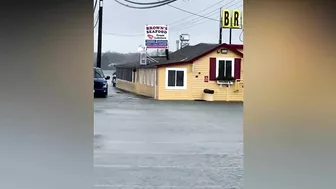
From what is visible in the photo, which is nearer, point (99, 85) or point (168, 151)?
point (168, 151)

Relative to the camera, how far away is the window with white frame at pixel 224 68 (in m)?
24.8

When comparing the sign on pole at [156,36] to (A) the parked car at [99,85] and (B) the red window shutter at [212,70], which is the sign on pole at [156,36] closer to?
(B) the red window shutter at [212,70]

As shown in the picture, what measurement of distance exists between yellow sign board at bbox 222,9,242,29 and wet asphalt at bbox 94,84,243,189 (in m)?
14.3

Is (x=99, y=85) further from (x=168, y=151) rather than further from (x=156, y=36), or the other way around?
(x=168, y=151)

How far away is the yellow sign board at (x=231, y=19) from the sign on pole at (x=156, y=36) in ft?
12.0

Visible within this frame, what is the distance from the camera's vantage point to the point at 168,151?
30.1 feet

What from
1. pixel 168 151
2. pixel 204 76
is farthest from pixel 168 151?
pixel 204 76

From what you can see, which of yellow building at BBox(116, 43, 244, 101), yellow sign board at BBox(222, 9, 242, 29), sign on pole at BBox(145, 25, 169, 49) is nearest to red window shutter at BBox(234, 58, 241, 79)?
yellow building at BBox(116, 43, 244, 101)

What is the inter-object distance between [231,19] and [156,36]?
15.6ft

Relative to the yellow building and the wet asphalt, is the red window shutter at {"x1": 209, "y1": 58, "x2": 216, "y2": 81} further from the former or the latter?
the wet asphalt
